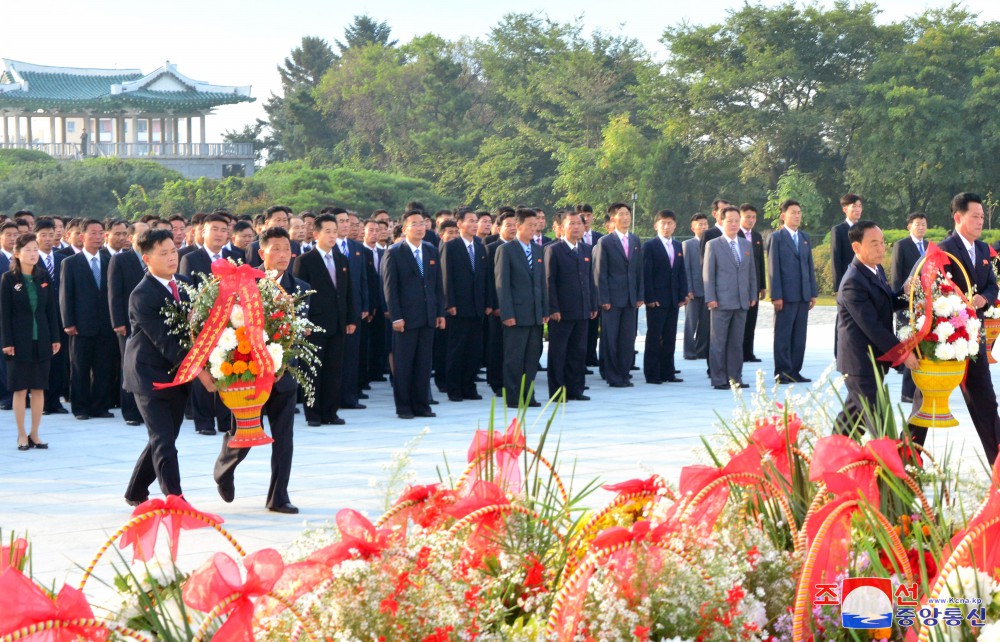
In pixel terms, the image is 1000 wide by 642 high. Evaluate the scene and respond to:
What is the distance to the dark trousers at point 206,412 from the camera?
10.1 metres

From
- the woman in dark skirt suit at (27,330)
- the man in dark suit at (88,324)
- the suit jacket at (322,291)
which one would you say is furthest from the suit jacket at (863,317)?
the man in dark suit at (88,324)

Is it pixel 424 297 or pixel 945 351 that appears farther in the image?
pixel 424 297

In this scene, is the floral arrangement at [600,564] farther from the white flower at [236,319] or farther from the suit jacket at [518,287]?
the suit jacket at [518,287]

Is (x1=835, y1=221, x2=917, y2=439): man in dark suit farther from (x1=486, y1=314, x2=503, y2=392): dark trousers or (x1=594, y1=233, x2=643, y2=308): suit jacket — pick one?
(x1=486, y1=314, x2=503, y2=392): dark trousers

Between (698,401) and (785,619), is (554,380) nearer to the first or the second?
(698,401)

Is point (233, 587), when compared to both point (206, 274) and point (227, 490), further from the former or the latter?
point (206, 274)

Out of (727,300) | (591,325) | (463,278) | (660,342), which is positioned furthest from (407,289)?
(591,325)

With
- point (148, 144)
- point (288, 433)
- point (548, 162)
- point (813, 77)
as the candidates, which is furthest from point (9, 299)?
point (148, 144)

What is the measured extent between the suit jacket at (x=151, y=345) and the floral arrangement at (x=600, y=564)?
10.2ft

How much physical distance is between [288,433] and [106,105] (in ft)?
187

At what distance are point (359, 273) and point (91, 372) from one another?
8.34 feet

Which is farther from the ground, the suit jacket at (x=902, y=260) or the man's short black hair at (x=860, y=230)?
the man's short black hair at (x=860, y=230)

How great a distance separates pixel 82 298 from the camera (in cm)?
1101

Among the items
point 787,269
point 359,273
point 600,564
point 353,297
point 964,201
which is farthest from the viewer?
point 787,269
